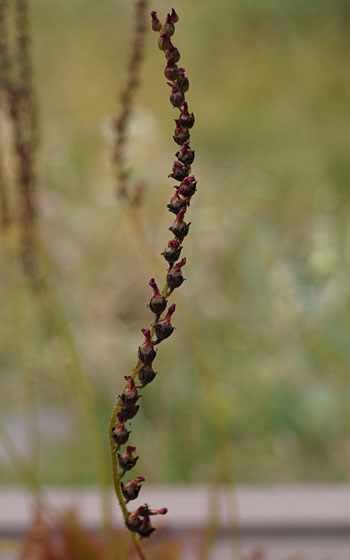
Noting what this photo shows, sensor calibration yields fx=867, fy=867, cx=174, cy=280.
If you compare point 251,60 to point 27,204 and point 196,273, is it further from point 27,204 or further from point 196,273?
point 27,204

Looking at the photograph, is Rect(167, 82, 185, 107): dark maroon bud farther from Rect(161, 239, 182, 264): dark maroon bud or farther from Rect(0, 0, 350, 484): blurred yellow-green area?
Rect(0, 0, 350, 484): blurred yellow-green area

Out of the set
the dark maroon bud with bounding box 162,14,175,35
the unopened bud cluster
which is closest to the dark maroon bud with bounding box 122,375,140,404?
the unopened bud cluster

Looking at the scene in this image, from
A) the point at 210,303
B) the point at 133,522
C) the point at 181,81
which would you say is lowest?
the point at 133,522

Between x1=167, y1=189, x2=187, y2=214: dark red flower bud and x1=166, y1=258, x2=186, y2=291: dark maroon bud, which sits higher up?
x1=167, y1=189, x2=187, y2=214: dark red flower bud

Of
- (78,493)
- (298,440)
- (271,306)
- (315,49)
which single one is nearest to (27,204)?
(78,493)

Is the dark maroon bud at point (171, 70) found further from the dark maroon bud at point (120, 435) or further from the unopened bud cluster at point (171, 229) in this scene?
the dark maroon bud at point (120, 435)

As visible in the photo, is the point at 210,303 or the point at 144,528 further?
the point at 210,303

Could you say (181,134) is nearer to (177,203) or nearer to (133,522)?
(177,203)

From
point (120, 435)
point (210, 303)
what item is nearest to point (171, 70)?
point (120, 435)

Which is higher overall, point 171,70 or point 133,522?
point 171,70
